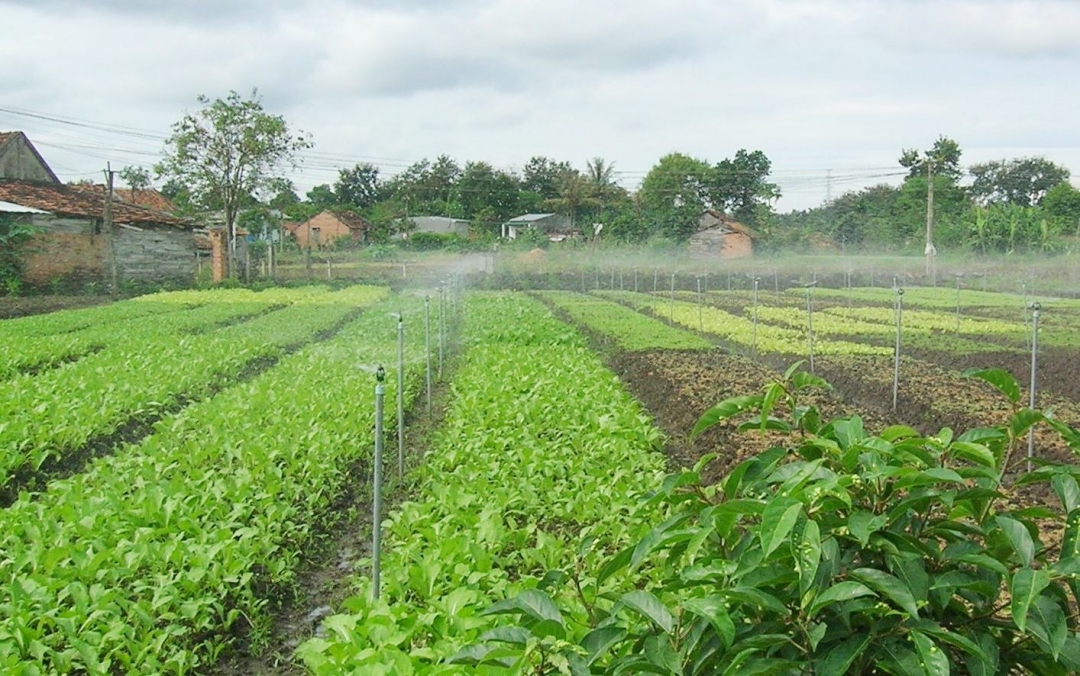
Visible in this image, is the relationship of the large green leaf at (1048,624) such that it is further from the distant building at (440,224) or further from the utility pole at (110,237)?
the distant building at (440,224)

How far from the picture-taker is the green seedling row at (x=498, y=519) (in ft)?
12.0

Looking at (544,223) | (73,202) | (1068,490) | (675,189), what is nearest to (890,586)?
(1068,490)

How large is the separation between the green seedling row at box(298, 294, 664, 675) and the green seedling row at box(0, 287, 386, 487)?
328 centimetres

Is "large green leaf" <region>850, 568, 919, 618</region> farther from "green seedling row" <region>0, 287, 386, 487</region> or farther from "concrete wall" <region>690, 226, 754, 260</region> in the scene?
"concrete wall" <region>690, 226, 754, 260</region>

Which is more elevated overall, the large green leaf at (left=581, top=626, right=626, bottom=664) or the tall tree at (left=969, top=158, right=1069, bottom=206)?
the tall tree at (left=969, top=158, right=1069, bottom=206)

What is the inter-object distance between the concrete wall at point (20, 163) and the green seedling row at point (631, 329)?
25.4m

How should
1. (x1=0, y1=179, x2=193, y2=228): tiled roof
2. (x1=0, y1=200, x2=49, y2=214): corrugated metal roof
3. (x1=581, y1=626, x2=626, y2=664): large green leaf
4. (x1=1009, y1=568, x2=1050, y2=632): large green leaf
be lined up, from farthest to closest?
1. (x1=0, y1=179, x2=193, y2=228): tiled roof
2. (x1=0, y1=200, x2=49, y2=214): corrugated metal roof
3. (x1=581, y1=626, x2=626, y2=664): large green leaf
4. (x1=1009, y1=568, x2=1050, y2=632): large green leaf

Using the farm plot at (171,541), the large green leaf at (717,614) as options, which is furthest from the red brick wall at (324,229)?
the large green leaf at (717,614)

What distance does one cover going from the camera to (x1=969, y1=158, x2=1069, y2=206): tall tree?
191ft

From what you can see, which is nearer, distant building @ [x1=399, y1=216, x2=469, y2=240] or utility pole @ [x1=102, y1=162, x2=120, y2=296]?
utility pole @ [x1=102, y1=162, x2=120, y2=296]

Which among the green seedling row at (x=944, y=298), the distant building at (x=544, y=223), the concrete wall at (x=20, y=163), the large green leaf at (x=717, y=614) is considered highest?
the concrete wall at (x=20, y=163)

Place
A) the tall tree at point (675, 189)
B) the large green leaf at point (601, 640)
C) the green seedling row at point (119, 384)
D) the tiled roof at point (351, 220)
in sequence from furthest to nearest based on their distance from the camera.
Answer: the tiled roof at point (351, 220)
the tall tree at point (675, 189)
the green seedling row at point (119, 384)
the large green leaf at point (601, 640)

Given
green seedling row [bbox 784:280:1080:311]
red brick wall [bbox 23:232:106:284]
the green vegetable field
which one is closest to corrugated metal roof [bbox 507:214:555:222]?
green seedling row [bbox 784:280:1080:311]

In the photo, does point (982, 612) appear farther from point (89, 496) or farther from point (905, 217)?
point (905, 217)
